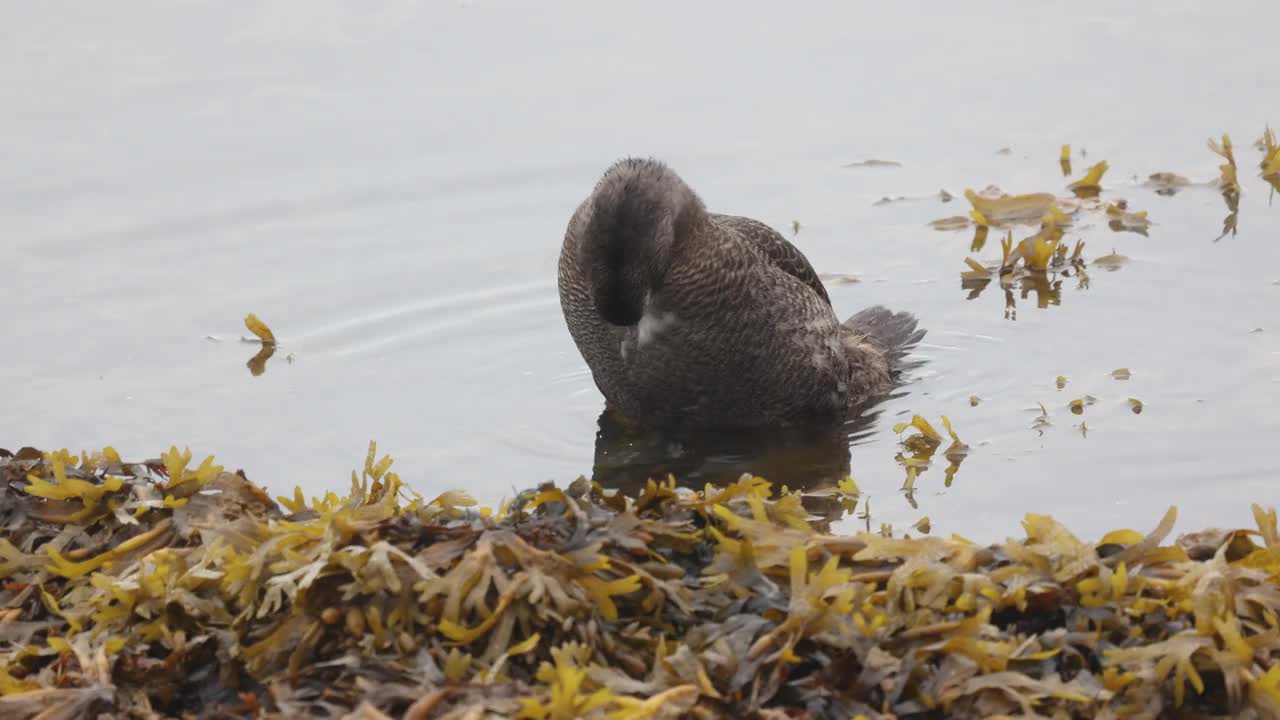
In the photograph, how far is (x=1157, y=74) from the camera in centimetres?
1038

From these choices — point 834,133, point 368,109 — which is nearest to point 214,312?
point 368,109

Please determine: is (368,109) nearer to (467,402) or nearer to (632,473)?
(467,402)

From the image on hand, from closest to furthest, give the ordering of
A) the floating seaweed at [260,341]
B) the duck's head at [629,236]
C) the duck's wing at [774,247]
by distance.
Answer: the duck's head at [629,236], the duck's wing at [774,247], the floating seaweed at [260,341]

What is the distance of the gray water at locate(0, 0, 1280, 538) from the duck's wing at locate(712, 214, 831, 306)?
736 mm

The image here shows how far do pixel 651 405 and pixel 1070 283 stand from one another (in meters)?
2.65

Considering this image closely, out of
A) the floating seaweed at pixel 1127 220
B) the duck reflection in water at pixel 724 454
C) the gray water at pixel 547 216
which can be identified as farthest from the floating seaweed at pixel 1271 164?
the duck reflection in water at pixel 724 454

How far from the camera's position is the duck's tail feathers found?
7523 mm

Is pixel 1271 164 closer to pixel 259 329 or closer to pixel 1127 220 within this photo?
pixel 1127 220

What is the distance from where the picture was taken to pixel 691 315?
6605mm

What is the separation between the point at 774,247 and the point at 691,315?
2.45 ft

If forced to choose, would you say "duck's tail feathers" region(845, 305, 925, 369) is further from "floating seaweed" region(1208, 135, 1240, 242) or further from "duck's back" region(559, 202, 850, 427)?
"floating seaweed" region(1208, 135, 1240, 242)

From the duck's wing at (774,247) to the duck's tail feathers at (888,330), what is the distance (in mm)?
467

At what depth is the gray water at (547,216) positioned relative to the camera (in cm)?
673

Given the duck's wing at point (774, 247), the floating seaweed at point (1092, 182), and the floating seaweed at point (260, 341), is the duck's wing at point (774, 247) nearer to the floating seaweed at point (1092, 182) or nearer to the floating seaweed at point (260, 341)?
the floating seaweed at point (260, 341)
